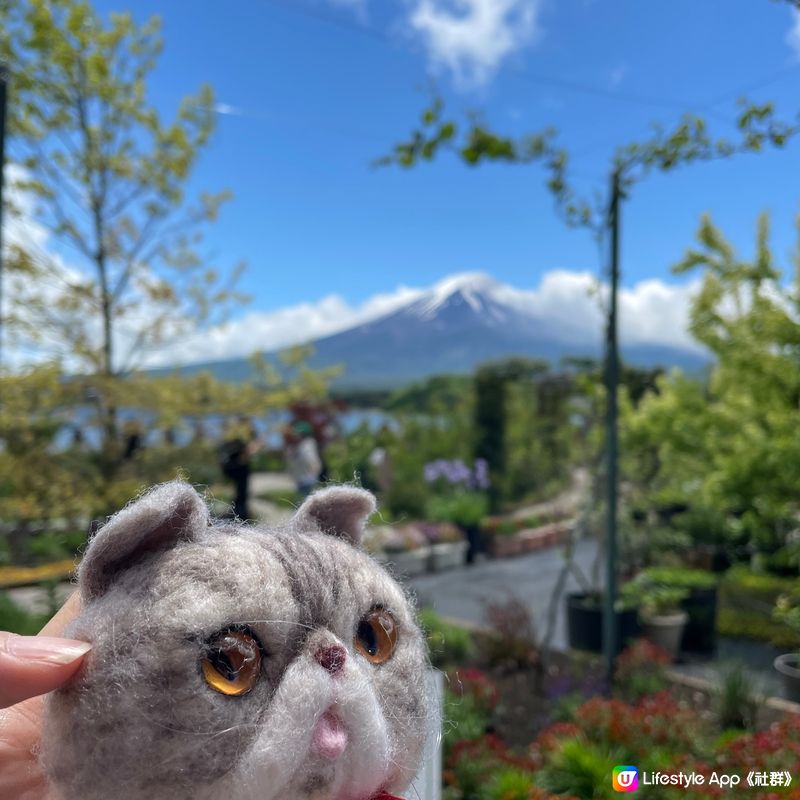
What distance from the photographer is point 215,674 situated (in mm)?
876

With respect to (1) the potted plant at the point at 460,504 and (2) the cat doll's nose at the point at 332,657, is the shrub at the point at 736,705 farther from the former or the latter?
(1) the potted plant at the point at 460,504

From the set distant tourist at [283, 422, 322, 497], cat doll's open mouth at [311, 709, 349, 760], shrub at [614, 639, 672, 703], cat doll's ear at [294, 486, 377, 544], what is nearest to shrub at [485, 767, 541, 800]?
shrub at [614, 639, 672, 703]

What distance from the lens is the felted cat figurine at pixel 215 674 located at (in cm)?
85

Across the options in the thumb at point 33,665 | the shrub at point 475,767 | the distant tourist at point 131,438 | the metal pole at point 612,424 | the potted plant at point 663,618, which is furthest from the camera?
the potted plant at point 663,618

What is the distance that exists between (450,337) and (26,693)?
501 cm

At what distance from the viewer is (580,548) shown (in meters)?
9.94

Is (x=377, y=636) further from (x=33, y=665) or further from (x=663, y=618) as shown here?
(x=663, y=618)

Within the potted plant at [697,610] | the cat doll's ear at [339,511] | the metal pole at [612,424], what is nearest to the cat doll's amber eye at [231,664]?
the cat doll's ear at [339,511]

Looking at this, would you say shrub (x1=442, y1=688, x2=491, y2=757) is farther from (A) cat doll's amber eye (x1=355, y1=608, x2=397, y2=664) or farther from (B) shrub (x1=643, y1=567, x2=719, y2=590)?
(A) cat doll's amber eye (x1=355, y1=608, x2=397, y2=664)

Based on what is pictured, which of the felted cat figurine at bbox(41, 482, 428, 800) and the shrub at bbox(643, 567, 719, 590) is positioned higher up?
the felted cat figurine at bbox(41, 482, 428, 800)

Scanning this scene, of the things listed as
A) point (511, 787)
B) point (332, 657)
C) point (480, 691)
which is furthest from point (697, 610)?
point (332, 657)

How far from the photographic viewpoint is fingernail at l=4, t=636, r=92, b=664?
859mm

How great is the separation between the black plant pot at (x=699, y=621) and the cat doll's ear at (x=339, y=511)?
5315 mm

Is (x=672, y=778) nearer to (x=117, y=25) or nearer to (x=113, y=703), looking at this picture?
(x=113, y=703)
